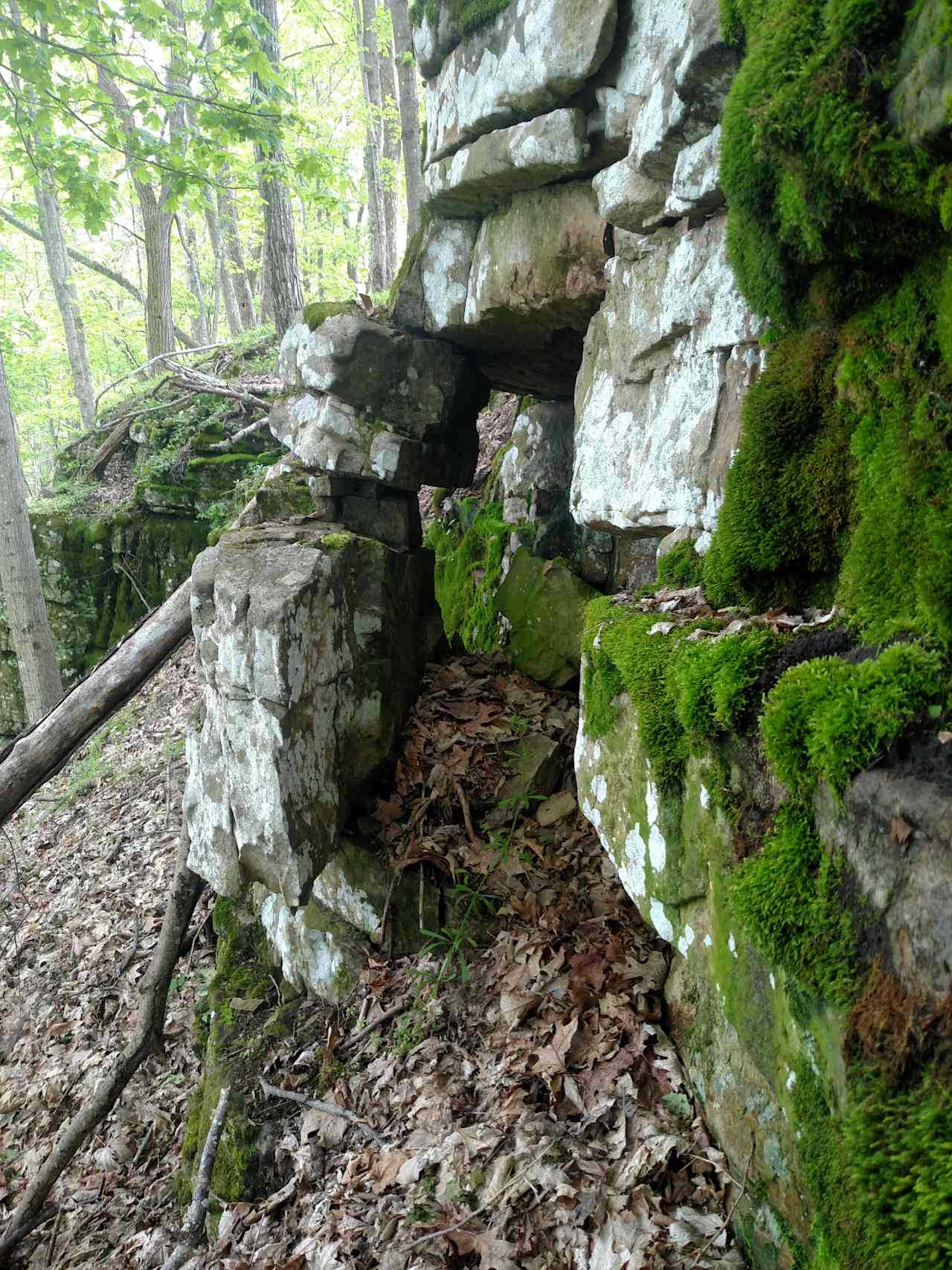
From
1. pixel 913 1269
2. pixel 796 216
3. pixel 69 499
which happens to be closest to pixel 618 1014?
pixel 913 1269

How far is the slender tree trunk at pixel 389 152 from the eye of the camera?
54.0 feet

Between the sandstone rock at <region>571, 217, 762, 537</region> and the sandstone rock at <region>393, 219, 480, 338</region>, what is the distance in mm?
Result: 1423

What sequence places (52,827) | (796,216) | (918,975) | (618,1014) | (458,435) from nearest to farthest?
(918,975) → (796,216) → (618,1014) → (458,435) → (52,827)

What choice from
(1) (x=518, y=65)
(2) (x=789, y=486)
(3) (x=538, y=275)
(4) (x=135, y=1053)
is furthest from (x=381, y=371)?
(4) (x=135, y=1053)

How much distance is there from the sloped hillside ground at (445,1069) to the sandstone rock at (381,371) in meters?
1.90

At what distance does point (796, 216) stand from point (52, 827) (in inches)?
357

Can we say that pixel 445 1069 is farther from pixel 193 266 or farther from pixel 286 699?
pixel 193 266

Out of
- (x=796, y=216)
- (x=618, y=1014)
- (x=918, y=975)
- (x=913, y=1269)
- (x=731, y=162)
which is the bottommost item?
(x=618, y=1014)

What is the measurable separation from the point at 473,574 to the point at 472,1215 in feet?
16.5

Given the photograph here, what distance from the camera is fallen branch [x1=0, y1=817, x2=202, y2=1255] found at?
187 inches

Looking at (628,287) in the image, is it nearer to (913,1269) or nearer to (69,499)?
(913,1269)

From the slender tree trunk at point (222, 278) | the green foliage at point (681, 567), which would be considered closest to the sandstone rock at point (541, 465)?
the green foliage at point (681, 567)

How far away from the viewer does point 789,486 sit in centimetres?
269

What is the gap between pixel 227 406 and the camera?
1133cm
